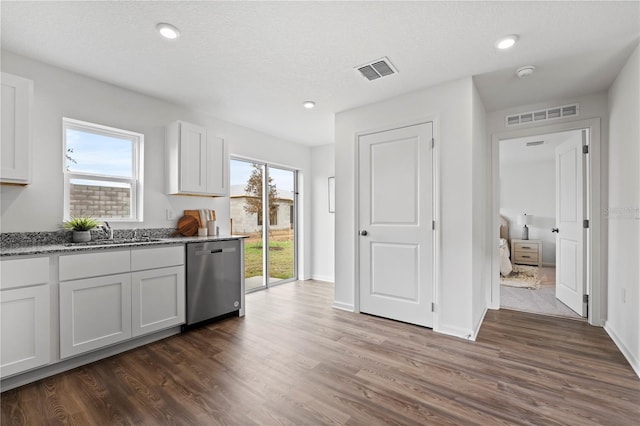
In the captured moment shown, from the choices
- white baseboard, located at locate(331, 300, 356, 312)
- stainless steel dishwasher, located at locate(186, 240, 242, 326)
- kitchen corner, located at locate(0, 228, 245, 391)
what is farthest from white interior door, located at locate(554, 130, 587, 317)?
kitchen corner, located at locate(0, 228, 245, 391)

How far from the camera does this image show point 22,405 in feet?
5.93

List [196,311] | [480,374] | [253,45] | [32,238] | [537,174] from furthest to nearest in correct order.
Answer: [537,174] → [196,311] → [32,238] → [253,45] → [480,374]

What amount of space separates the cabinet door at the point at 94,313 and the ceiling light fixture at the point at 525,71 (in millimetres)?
3891

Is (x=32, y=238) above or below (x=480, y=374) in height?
above

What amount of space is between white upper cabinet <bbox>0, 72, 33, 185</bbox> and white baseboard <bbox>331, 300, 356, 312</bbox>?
3.14 meters

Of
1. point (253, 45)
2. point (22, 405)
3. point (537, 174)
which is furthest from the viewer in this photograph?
point (537, 174)

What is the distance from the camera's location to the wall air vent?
323cm

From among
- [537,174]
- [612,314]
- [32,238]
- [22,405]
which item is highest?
[537,174]

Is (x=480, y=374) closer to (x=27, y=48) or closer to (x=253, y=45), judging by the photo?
(x=253, y=45)

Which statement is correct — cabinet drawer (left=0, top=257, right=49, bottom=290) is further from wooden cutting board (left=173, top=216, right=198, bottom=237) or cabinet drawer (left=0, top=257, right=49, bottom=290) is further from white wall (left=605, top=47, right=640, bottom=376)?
white wall (left=605, top=47, right=640, bottom=376)

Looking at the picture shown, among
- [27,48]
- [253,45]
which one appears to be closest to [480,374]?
[253,45]

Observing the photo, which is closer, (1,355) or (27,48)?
(1,355)

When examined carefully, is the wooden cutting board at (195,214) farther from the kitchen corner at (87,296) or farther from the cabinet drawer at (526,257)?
the cabinet drawer at (526,257)

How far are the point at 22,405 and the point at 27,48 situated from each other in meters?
2.58
